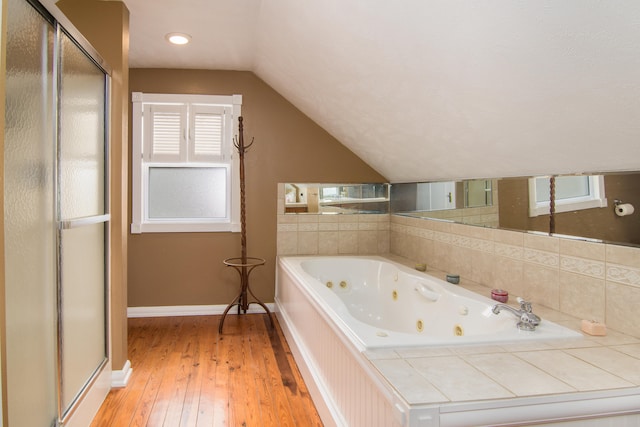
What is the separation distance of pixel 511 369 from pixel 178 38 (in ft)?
9.70

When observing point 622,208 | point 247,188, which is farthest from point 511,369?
point 247,188

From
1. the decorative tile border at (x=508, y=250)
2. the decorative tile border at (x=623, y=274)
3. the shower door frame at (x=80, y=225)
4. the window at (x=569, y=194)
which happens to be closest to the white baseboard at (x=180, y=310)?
the shower door frame at (x=80, y=225)

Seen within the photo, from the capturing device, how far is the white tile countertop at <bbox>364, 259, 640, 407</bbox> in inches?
47.4

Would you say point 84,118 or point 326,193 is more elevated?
point 84,118

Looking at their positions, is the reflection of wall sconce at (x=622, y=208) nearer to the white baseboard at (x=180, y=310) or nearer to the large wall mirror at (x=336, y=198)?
the large wall mirror at (x=336, y=198)

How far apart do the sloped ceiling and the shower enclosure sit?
1.06 m

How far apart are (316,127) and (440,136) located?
5.74 feet

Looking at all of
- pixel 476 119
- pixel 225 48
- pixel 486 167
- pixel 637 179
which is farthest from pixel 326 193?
pixel 637 179

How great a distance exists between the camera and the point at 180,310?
3891 mm

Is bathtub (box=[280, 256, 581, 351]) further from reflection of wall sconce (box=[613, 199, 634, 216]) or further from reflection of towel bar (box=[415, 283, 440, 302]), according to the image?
reflection of wall sconce (box=[613, 199, 634, 216])

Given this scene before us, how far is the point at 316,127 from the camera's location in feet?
13.1

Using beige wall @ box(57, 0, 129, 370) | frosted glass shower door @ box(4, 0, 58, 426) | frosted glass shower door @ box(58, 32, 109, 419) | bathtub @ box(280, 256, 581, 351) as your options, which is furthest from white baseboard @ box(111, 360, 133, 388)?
bathtub @ box(280, 256, 581, 351)

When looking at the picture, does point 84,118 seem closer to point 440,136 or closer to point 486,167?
point 440,136

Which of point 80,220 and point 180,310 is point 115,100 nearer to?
point 80,220
